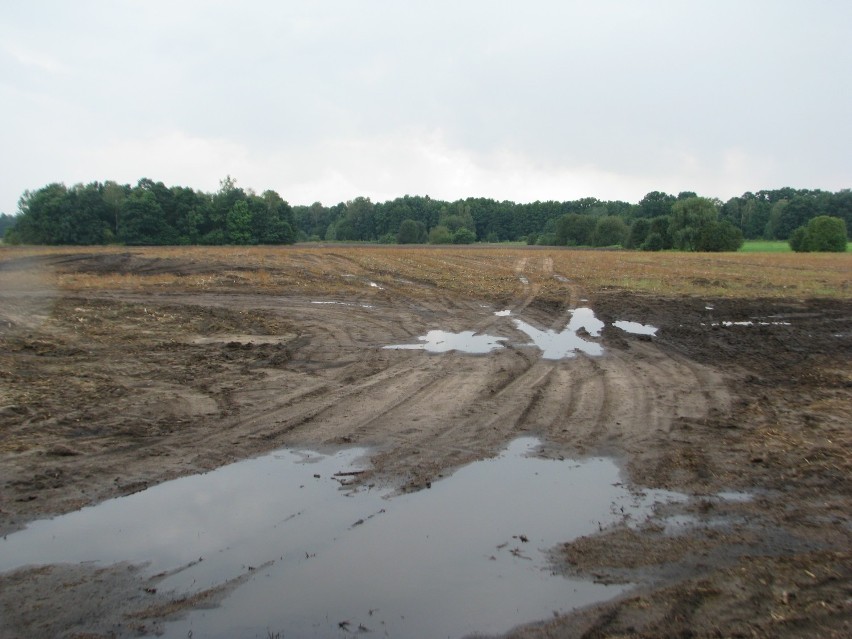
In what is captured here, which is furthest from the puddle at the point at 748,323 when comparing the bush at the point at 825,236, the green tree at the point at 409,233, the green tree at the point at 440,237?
the green tree at the point at 409,233

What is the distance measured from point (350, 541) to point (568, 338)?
28.6ft

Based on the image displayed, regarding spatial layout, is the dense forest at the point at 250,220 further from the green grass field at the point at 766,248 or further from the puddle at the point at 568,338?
the puddle at the point at 568,338

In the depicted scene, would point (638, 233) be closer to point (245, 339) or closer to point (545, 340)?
point (545, 340)

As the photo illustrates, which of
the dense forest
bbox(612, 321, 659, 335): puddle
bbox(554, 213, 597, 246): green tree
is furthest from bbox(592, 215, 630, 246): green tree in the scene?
bbox(612, 321, 659, 335): puddle

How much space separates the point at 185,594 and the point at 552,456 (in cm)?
341

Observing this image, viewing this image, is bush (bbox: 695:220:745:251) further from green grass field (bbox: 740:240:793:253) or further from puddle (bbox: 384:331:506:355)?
puddle (bbox: 384:331:506:355)

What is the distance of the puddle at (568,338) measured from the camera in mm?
10609

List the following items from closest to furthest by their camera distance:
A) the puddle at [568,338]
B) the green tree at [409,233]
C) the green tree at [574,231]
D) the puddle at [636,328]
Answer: the puddle at [568,338] < the puddle at [636,328] < the green tree at [574,231] < the green tree at [409,233]

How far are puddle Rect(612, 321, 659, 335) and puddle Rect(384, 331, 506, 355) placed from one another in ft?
10.2

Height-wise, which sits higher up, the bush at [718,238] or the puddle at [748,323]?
the bush at [718,238]

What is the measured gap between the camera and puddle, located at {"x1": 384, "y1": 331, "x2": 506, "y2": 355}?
10748mm

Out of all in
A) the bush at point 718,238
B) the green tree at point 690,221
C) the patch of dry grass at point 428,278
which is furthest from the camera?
the green tree at point 690,221

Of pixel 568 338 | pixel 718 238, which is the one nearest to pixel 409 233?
pixel 718 238

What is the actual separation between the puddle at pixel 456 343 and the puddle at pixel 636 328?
310 centimetres
